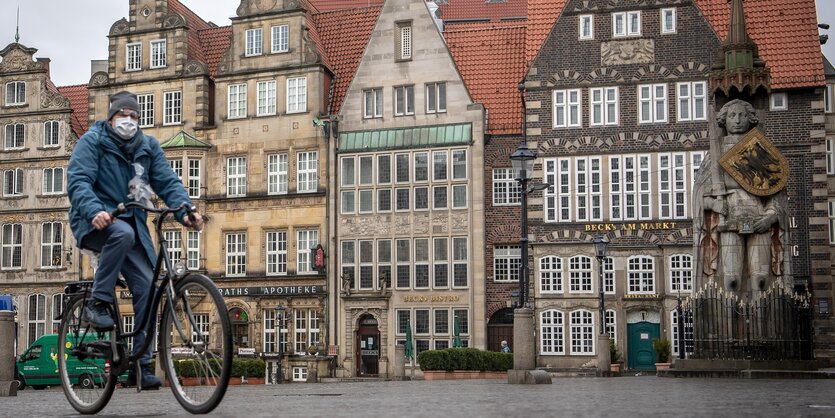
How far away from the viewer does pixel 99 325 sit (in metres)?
8.01

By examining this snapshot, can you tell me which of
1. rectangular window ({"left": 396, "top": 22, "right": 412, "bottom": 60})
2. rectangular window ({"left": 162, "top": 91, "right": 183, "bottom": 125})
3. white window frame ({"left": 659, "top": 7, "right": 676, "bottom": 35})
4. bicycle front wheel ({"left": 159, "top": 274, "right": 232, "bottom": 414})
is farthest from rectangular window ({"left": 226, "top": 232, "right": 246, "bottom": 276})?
bicycle front wheel ({"left": 159, "top": 274, "right": 232, "bottom": 414})

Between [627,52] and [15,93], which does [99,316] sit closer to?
[627,52]

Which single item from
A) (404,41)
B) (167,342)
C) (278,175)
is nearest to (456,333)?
(278,175)

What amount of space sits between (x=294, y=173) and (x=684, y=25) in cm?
1558

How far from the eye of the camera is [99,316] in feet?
26.4

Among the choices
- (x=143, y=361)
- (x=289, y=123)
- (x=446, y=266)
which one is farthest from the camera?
(x=289, y=123)

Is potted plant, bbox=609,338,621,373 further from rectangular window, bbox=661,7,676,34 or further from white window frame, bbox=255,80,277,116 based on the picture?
white window frame, bbox=255,80,277,116

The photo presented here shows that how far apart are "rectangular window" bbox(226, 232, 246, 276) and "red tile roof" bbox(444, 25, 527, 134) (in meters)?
10.7

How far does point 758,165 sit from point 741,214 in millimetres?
993

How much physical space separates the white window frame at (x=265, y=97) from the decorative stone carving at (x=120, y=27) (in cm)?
649

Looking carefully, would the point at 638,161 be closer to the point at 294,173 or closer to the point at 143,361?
the point at 294,173

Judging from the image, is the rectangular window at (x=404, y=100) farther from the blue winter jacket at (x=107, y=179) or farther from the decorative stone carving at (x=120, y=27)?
the blue winter jacket at (x=107, y=179)

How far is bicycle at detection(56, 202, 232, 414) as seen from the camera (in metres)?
7.33

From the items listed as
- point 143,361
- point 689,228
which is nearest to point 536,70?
point 689,228
